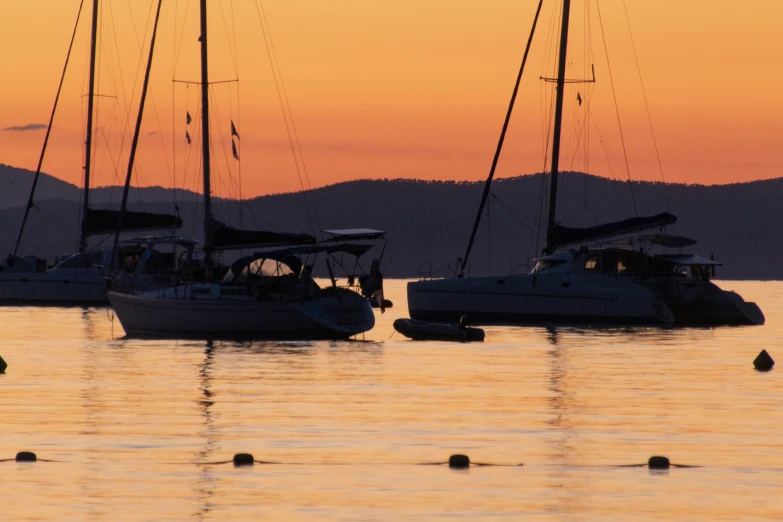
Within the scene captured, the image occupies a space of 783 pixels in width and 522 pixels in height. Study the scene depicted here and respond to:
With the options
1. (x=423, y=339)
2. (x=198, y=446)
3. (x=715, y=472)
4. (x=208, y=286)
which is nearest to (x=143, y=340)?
(x=208, y=286)

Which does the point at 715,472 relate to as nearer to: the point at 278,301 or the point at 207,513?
the point at 207,513

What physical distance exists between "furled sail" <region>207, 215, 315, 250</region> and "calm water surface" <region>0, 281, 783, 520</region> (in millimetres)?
4418

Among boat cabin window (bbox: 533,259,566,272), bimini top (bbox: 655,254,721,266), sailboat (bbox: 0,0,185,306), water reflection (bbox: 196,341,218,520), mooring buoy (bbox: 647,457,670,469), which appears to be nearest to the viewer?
water reflection (bbox: 196,341,218,520)

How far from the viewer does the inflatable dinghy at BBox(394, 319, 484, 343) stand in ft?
177

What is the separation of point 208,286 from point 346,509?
31115 millimetres

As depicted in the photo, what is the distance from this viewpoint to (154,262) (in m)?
69.8

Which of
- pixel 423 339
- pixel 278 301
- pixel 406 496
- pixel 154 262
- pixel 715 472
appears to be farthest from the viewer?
pixel 154 262

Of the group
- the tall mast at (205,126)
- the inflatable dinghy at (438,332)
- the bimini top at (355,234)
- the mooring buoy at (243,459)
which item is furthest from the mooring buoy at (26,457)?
the inflatable dinghy at (438,332)

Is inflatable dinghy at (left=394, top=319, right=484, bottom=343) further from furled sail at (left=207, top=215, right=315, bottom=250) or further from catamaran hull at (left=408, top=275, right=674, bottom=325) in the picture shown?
catamaran hull at (left=408, top=275, right=674, bottom=325)

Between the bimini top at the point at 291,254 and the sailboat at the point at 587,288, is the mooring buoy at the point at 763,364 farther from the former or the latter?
the sailboat at the point at 587,288

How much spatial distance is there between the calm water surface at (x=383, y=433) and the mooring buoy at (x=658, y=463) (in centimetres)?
27

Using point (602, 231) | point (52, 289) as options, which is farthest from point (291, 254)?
point (52, 289)

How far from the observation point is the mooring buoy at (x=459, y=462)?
71.3 feet

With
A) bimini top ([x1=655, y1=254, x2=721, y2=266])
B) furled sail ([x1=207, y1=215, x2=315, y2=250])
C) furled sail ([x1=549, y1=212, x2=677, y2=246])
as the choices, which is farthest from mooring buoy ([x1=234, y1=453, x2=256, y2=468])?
bimini top ([x1=655, y1=254, x2=721, y2=266])
